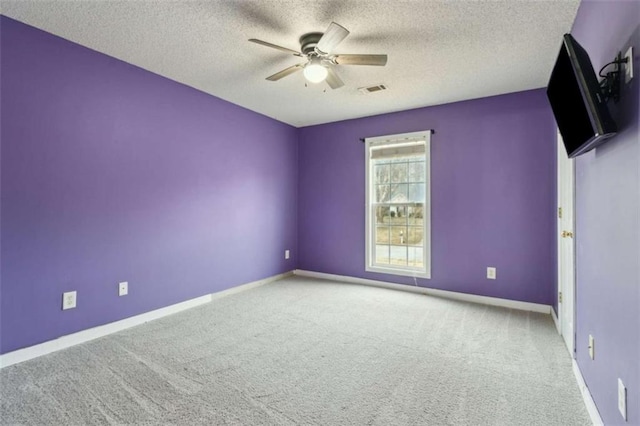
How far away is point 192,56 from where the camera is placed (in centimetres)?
281

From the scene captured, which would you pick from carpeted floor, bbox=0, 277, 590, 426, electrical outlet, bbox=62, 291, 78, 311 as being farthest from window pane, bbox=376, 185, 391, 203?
electrical outlet, bbox=62, 291, 78, 311

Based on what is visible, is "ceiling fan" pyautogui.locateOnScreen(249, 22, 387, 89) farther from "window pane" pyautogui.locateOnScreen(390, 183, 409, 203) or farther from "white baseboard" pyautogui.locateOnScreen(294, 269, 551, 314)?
"white baseboard" pyautogui.locateOnScreen(294, 269, 551, 314)

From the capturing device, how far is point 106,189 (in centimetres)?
281

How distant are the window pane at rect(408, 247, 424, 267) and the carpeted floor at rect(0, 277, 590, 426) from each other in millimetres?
1080

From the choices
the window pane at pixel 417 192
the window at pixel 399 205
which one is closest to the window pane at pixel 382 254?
the window at pixel 399 205

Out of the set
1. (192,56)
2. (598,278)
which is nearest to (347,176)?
(192,56)

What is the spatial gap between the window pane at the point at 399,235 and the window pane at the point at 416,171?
0.70m

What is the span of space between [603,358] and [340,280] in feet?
11.5

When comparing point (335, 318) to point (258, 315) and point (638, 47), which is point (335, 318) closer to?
point (258, 315)

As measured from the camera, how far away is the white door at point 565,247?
245cm

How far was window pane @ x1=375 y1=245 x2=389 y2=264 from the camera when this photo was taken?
15.0 feet

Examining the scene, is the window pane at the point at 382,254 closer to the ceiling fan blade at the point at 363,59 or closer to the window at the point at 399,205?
the window at the point at 399,205

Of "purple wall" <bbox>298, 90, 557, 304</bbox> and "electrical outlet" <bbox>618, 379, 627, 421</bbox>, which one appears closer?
"electrical outlet" <bbox>618, 379, 627, 421</bbox>

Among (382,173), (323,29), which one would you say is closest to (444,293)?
(382,173)
